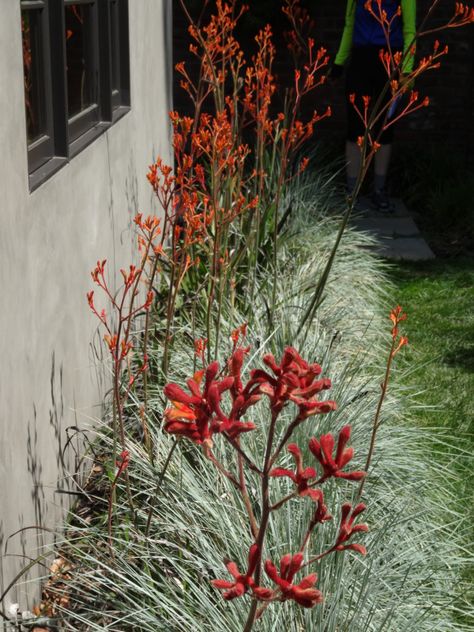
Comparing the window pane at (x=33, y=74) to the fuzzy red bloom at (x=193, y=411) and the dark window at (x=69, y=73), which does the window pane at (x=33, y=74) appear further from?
the fuzzy red bloom at (x=193, y=411)

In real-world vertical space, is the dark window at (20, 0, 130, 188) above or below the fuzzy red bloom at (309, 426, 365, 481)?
above

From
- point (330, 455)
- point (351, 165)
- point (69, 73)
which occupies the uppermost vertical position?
point (69, 73)

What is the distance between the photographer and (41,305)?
11.4ft

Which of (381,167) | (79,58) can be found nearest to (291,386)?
(79,58)

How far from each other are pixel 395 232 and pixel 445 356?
295 centimetres

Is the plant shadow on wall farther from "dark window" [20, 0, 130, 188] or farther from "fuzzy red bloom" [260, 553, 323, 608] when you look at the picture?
"dark window" [20, 0, 130, 188]

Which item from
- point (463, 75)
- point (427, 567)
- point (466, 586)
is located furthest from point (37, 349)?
point (463, 75)

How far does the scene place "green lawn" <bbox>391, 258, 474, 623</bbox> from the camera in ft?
14.7

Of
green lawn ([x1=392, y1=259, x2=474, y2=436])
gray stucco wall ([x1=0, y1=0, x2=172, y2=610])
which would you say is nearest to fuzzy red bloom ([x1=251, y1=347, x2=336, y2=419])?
gray stucco wall ([x1=0, y1=0, x2=172, y2=610])

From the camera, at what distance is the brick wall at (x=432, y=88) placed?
11.1 metres

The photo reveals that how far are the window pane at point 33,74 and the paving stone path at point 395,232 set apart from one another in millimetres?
4281

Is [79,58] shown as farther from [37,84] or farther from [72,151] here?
[37,84]

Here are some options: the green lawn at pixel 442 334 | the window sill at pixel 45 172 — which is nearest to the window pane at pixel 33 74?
the window sill at pixel 45 172

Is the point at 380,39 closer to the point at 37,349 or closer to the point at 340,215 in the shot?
the point at 340,215
